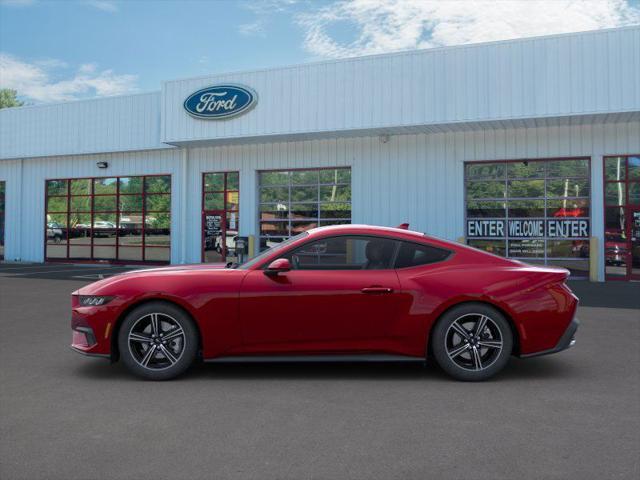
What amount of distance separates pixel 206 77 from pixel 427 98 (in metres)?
7.39

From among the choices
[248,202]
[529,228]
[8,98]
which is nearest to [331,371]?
[529,228]

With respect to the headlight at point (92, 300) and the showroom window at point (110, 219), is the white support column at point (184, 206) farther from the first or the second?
the headlight at point (92, 300)

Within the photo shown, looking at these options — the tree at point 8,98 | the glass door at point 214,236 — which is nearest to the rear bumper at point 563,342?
the glass door at point 214,236

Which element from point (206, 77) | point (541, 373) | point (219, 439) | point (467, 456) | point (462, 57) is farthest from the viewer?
point (206, 77)

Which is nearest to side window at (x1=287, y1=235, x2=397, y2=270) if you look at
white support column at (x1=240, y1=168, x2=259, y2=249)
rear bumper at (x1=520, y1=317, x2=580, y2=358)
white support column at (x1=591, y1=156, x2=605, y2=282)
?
rear bumper at (x1=520, y1=317, x2=580, y2=358)

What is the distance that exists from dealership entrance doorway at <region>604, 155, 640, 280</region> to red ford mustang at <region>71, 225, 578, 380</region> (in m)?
12.2

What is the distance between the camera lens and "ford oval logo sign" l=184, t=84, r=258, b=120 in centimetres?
1878

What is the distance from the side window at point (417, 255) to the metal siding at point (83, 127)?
1753 cm

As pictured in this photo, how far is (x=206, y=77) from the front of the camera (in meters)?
19.7

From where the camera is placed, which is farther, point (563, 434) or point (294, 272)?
point (294, 272)

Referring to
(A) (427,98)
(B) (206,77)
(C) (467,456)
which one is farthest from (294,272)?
(B) (206,77)

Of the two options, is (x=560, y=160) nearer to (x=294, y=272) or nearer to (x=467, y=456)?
(x=294, y=272)

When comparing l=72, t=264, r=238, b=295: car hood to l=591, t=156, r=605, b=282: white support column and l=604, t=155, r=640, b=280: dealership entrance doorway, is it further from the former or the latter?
l=604, t=155, r=640, b=280: dealership entrance doorway

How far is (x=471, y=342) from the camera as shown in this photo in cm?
527
